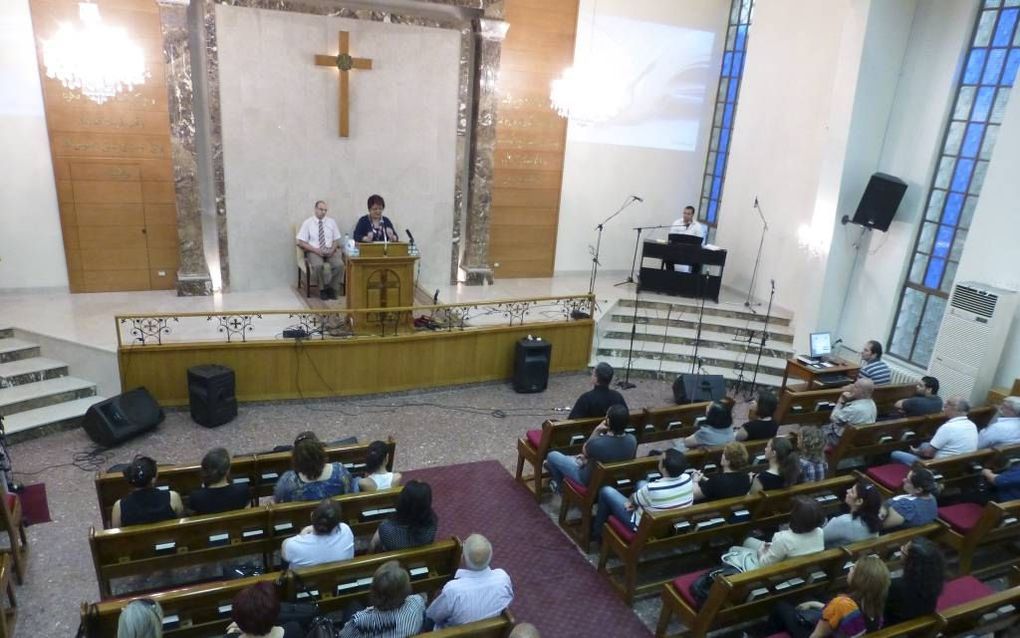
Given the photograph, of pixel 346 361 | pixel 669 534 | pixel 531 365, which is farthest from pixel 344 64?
pixel 669 534

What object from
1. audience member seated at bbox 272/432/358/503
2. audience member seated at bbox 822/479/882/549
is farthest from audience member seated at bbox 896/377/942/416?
audience member seated at bbox 272/432/358/503

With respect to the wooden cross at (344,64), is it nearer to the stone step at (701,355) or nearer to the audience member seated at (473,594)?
the stone step at (701,355)

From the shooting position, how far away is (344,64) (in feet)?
27.7

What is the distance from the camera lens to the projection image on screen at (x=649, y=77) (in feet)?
32.2

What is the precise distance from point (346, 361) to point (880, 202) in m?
6.30

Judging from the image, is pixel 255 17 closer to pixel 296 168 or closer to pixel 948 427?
pixel 296 168

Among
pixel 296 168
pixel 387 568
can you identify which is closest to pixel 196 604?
pixel 387 568

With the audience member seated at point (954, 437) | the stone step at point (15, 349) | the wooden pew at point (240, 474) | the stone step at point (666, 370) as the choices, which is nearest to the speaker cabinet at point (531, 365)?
the stone step at point (666, 370)

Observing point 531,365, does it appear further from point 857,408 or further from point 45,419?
point 45,419

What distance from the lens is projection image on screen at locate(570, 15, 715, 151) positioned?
9.83 m

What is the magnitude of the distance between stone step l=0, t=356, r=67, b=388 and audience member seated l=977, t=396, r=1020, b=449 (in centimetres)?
812

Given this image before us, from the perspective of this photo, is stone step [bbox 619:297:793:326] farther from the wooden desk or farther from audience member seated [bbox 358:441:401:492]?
audience member seated [bbox 358:441:401:492]

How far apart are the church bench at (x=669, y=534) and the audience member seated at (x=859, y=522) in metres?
0.45

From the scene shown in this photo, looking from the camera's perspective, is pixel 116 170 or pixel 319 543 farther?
pixel 116 170
